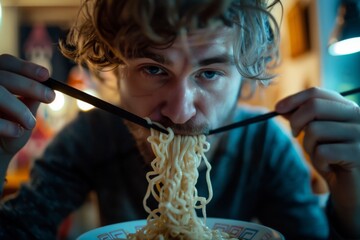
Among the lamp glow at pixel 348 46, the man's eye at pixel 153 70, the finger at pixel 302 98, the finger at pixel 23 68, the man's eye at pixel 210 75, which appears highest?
the lamp glow at pixel 348 46

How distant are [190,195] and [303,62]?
228 centimetres

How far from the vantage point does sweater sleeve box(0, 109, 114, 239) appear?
4.33 ft

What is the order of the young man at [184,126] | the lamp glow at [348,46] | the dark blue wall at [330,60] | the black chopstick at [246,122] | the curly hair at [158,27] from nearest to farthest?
the curly hair at [158,27]
the young man at [184,126]
the black chopstick at [246,122]
the lamp glow at [348,46]
the dark blue wall at [330,60]

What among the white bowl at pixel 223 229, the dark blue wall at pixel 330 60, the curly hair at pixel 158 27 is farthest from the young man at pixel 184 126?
the dark blue wall at pixel 330 60

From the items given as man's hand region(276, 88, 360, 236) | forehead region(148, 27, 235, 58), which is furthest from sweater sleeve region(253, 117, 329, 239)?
forehead region(148, 27, 235, 58)

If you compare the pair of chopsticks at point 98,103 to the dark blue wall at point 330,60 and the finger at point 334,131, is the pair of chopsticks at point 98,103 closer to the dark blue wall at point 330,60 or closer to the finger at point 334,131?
the finger at point 334,131

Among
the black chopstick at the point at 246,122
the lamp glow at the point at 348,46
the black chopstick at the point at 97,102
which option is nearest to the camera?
the black chopstick at the point at 97,102

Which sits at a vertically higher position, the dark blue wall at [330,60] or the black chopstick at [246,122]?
the dark blue wall at [330,60]

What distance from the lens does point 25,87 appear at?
91 centimetres

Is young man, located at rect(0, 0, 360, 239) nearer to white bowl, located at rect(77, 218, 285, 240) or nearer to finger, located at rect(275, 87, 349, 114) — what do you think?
finger, located at rect(275, 87, 349, 114)

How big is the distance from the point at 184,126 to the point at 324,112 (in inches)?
15.8

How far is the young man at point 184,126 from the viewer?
0.72m

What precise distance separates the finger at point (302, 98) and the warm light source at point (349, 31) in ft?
1.14

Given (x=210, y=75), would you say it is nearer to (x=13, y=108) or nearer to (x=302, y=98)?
(x=302, y=98)
